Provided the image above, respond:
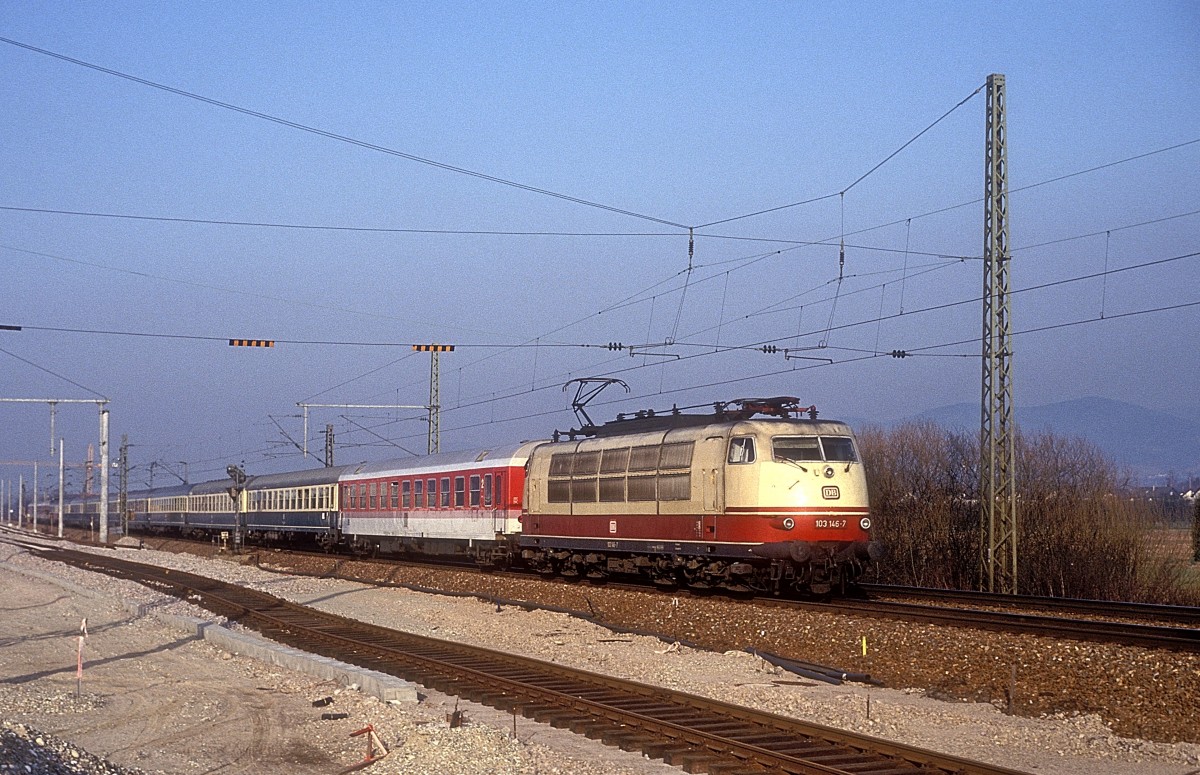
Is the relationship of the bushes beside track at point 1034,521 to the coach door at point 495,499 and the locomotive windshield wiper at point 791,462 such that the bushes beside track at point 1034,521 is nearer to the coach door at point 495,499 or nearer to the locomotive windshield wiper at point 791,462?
the locomotive windshield wiper at point 791,462

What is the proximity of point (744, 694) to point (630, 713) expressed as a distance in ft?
7.57

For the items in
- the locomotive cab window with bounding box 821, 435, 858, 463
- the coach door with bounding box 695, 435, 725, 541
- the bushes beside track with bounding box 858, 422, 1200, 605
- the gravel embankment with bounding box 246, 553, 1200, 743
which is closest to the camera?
the gravel embankment with bounding box 246, 553, 1200, 743

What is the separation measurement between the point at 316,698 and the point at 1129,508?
23.3 m

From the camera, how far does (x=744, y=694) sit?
14.6 m

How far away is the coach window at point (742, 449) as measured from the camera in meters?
22.5

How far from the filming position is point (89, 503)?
332 feet

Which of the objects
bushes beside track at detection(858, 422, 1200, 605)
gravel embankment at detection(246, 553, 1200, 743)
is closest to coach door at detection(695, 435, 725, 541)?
gravel embankment at detection(246, 553, 1200, 743)

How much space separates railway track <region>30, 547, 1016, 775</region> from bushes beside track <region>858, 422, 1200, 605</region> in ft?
46.9

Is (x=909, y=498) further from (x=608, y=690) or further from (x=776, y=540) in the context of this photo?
(x=608, y=690)

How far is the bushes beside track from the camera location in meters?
29.5

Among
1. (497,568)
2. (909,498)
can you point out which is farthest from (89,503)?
(909,498)

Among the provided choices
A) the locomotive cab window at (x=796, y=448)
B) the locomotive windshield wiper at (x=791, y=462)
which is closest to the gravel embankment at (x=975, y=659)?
the locomotive windshield wiper at (x=791, y=462)

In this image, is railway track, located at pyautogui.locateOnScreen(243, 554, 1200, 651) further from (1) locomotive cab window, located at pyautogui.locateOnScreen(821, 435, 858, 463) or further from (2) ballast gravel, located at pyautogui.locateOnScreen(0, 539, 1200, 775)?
(1) locomotive cab window, located at pyautogui.locateOnScreen(821, 435, 858, 463)

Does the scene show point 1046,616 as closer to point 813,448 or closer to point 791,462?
point 791,462
